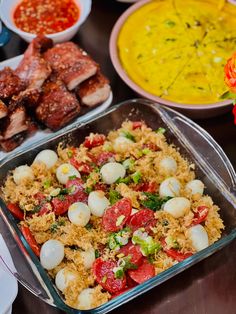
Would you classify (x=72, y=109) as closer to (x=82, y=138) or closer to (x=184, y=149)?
(x=82, y=138)

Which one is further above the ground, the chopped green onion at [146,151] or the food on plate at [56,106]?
the food on plate at [56,106]

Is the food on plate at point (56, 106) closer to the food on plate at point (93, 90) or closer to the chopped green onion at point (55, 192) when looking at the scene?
the food on plate at point (93, 90)

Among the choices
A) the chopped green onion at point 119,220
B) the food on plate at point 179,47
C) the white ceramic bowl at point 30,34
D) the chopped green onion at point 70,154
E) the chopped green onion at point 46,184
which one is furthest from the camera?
the white ceramic bowl at point 30,34

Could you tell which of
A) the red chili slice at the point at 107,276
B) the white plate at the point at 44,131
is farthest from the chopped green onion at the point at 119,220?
the white plate at the point at 44,131

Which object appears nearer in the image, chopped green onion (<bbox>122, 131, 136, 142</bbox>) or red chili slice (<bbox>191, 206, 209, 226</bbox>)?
red chili slice (<bbox>191, 206, 209, 226</bbox>)

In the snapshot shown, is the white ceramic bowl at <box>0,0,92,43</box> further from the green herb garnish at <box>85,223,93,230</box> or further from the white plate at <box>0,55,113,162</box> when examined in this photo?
the green herb garnish at <box>85,223,93,230</box>

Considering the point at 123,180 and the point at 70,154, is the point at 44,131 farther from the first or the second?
the point at 123,180

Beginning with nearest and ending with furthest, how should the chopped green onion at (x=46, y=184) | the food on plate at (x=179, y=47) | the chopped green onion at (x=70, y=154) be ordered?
the chopped green onion at (x=46, y=184) → the chopped green onion at (x=70, y=154) → the food on plate at (x=179, y=47)

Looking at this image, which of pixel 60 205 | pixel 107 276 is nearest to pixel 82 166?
pixel 60 205

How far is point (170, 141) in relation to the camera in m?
1.95

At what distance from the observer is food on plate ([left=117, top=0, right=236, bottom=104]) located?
213cm

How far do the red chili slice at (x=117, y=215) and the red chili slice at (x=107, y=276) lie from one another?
112 millimetres

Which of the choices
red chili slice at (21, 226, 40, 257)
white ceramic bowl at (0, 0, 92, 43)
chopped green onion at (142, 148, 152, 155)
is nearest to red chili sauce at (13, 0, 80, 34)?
white ceramic bowl at (0, 0, 92, 43)

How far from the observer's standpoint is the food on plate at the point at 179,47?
7.00 ft
